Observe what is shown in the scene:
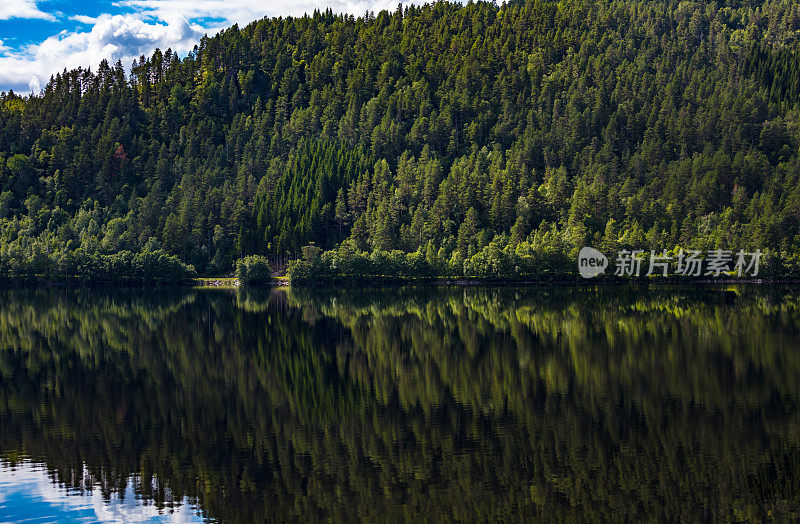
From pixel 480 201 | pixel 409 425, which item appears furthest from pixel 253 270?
pixel 409 425

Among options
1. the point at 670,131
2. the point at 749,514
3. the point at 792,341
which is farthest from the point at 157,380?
the point at 670,131

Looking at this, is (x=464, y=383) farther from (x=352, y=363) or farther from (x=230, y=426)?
(x=230, y=426)

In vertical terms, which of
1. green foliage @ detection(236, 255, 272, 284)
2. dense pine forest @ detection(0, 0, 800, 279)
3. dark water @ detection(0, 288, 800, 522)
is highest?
dense pine forest @ detection(0, 0, 800, 279)

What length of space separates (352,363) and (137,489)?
2132cm

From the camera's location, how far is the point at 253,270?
151 meters

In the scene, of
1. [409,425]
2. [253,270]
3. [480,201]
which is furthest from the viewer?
[480,201]

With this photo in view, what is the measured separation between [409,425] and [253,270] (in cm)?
12550

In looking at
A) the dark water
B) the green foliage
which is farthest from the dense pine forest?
the dark water

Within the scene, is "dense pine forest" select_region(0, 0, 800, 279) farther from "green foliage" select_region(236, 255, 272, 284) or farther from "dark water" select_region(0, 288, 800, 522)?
"dark water" select_region(0, 288, 800, 522)

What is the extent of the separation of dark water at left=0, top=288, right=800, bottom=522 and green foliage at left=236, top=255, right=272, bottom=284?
9234cm

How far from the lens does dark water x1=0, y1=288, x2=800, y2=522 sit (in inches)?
861

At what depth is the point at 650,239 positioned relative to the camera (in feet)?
439

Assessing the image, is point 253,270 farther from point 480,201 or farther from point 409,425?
point 409,425

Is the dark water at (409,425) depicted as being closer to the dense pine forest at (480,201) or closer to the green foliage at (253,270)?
the dense pine forest at (480,201)
